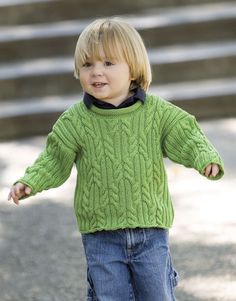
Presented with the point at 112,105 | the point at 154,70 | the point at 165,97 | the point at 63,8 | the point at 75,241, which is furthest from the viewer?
the point at 63,8

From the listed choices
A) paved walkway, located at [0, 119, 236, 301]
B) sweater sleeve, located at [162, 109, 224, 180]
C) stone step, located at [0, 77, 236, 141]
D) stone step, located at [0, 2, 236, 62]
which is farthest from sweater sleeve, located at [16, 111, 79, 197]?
stone step, located at [0, 2, 236, 62]

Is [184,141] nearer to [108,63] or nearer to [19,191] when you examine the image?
[108,63]

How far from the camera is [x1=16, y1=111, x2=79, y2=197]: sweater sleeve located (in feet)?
11.0

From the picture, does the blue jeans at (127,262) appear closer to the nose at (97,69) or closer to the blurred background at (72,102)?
the nose at (97,69)

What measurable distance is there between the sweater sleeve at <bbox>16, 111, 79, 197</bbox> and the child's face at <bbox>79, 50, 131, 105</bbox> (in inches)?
6.5

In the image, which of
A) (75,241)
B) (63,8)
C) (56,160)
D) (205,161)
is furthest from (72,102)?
(205,161)

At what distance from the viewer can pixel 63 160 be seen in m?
3.40

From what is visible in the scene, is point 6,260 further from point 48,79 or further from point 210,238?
point 48,79

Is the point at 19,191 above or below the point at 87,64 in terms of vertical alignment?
below

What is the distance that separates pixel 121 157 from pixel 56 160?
0.26m

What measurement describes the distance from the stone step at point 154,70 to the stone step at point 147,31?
0.30 feet

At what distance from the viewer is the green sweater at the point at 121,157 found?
3.32 meters

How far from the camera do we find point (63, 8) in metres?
8.05

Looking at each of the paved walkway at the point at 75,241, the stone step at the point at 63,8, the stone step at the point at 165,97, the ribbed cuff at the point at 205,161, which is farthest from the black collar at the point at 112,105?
the stone step at the point at 63,8
